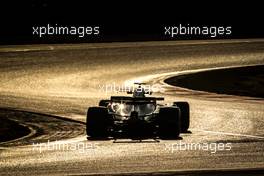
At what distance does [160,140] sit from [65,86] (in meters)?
12.2

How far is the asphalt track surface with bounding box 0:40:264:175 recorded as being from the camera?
16.3 m

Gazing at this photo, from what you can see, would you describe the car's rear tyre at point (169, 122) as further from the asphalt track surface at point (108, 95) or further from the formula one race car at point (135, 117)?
the asphalt track surface at point (108, 95)

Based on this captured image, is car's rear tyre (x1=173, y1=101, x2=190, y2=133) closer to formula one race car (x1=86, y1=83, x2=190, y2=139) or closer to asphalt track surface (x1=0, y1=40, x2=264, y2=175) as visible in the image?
asphalt track surface (x1=0, y1=40, x2=264, y2=175)

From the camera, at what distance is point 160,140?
1920 cm

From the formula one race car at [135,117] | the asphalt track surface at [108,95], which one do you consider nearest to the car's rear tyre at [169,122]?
the formula one race car at [135,117]

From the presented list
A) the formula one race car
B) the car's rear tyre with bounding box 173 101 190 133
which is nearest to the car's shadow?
the formula one race car

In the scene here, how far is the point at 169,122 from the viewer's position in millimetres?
18406

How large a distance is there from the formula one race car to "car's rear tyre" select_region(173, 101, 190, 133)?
550mm

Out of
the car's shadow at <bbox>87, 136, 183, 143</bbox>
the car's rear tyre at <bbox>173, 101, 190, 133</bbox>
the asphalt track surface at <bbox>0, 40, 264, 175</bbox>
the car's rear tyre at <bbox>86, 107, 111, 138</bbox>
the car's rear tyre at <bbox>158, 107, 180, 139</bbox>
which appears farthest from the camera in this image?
the car's rear tyre at <bbox>173, 101, 190, 133</bbox>

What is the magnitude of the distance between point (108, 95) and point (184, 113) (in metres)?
9.28

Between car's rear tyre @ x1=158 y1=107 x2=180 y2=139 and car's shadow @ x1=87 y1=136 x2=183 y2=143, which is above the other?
car's rear tyre @ x1=158 y1=107 x2=180 y2=139

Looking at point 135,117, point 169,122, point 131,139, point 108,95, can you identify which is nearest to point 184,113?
point 131,139

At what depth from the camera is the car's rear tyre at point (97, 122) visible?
1841 centimetres

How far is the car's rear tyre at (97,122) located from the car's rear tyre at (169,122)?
1.09 meters
